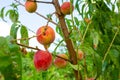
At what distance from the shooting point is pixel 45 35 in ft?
4.68

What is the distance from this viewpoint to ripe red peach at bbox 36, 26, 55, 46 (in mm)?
1424

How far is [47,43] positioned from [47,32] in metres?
0.05

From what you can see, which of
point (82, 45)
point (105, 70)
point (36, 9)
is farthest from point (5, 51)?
point (105, 70)

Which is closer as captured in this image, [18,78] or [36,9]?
[18,78]

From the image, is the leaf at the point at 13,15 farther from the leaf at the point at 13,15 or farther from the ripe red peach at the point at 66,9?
the ripe red peach at the point at 66,9

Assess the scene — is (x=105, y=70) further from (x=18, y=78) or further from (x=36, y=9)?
(x=18, y=78)

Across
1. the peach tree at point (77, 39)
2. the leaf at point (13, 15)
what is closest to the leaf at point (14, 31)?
the peach tree at point (77, 39)

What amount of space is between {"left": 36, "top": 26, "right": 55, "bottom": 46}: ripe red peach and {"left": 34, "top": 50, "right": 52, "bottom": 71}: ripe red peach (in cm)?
4

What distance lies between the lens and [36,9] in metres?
1.72

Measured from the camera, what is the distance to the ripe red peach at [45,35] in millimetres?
1424

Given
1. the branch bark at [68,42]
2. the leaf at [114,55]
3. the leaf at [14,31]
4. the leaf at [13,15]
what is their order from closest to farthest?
the leaf at [14,31]
the branch bark at [68,42]
the leaf at [114,55]
the leaf at [13,15]

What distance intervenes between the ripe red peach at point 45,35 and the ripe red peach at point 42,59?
4cm

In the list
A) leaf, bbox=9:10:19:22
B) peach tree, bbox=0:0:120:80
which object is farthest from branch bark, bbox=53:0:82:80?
leaf, bbox=9:10:19:22

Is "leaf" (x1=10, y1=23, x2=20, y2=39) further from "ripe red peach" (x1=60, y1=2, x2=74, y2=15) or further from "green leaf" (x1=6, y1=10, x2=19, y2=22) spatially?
"green leaf" (x1=6, y1=10, x2=19, y2=22)
